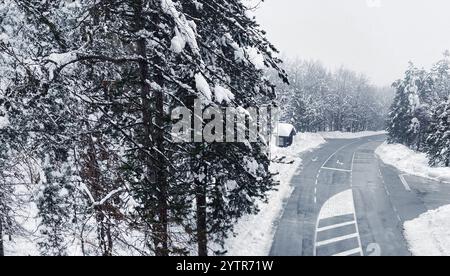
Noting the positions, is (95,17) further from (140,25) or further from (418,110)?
(418,110)

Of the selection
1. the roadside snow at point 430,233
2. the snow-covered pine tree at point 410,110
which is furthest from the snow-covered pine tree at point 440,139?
the snow-covered pine tree at point 410,110

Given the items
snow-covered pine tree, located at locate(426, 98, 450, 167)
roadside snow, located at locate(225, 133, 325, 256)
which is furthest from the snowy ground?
roadside snow, located at locate(225, 133, 325, 256)

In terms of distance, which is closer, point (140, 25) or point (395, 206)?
point (140, 25)

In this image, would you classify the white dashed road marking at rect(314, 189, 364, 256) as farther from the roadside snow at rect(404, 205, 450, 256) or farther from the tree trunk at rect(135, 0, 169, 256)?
the tree trunk at rect(135, 0, 169, 256)

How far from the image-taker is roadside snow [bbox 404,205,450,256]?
19.8 meters

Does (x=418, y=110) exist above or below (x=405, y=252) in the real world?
above

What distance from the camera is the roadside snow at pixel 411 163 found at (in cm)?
3647

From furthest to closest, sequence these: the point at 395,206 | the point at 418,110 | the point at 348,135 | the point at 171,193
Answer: the point at 348,135 < the point at 418,110 < the point at 395,206 < the point at 171,193

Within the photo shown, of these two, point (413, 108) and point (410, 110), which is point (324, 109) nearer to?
point (410, 110)

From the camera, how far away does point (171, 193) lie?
737cm

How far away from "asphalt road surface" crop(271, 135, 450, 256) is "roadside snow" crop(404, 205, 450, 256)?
542mm

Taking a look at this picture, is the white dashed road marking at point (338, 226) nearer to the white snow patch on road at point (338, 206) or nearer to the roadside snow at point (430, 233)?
the white snow patch on road at point (338, 206)
